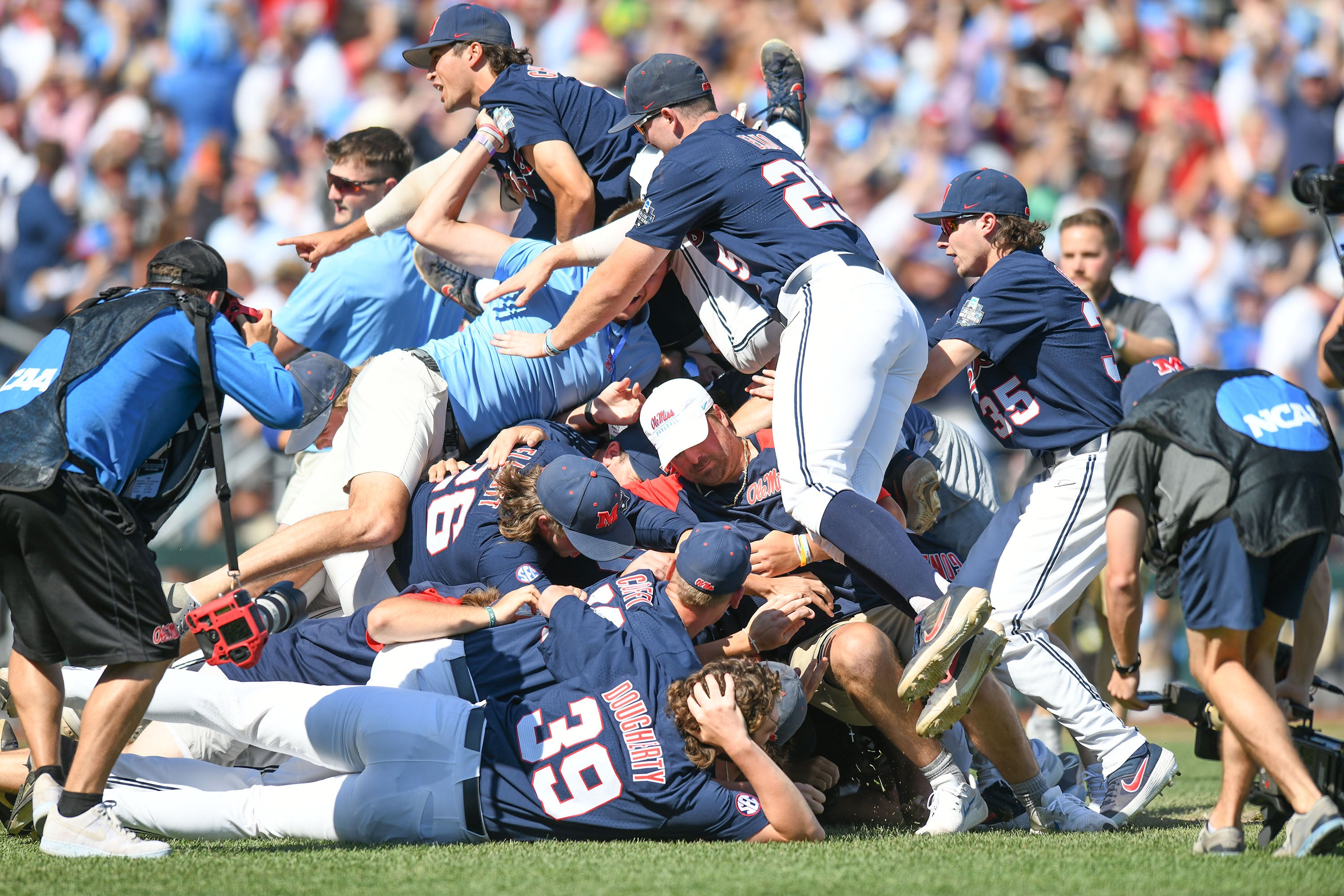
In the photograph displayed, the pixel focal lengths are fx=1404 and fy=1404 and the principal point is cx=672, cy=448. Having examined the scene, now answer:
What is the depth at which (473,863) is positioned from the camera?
389 centimetres

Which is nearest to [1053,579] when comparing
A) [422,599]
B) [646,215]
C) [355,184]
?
[646,215]

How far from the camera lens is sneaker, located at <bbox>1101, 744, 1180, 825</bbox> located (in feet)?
15.7

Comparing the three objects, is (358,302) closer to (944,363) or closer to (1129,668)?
(944,363)

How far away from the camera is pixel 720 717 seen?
408 cm

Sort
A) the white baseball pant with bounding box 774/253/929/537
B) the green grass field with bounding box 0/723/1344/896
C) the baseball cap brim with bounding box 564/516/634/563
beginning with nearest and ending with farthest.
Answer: the green grass field with bounding box 0/723/1344/896, the white baseball pant with bounding box 774/253/929/537, the baseball cap brim with bounding box 564/516/634/563

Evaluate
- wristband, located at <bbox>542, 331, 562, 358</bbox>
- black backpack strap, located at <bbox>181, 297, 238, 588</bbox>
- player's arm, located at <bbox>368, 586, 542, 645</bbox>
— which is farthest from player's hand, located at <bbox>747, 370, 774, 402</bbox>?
black backpack strap, located at <bbox>181, 297, 238, 588</bbox>

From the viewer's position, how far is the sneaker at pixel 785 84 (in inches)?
256

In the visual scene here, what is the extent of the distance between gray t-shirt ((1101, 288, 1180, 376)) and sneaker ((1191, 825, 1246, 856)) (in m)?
3.43

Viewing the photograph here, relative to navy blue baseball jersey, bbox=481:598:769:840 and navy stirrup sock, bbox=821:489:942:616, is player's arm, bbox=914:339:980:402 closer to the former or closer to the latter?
navy stirrup sock, bbox=821:489:942:616

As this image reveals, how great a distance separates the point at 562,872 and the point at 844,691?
4.80ft

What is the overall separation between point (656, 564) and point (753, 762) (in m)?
1.13

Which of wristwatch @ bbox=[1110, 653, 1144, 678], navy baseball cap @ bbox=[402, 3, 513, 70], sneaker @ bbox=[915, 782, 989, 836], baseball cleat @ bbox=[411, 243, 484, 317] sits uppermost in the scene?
navy baseball cap @ bbox=[402, 3, 513, 70]

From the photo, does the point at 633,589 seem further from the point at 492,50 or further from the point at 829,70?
the point at 829,70

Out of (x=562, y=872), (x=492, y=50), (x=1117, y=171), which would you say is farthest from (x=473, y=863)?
(x=1117, y=171)
